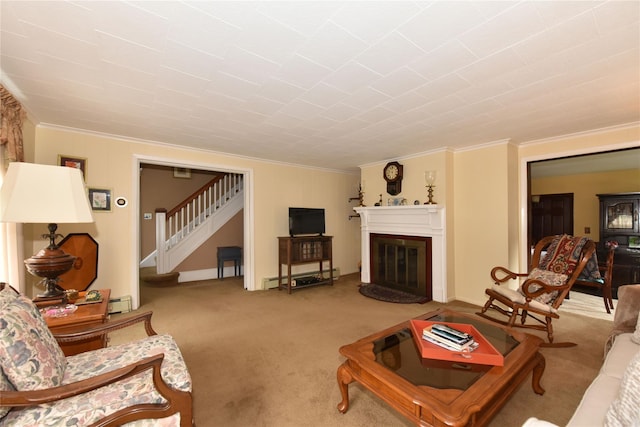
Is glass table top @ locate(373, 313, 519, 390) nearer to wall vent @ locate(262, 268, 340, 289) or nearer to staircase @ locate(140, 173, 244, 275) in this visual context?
wall vent @ locate(262, 268, 340, 289)

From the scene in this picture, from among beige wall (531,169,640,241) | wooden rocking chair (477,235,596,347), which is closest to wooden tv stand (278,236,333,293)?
wooden rocking chair (477,235,596,347)

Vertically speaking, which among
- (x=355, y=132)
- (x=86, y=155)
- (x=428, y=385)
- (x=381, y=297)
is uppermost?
(x=355, y=132)

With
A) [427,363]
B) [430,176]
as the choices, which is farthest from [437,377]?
[430,176]

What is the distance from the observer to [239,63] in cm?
182

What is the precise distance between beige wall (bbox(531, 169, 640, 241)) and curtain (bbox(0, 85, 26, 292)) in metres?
8.58

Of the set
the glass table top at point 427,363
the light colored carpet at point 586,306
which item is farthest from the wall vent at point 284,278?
the light colored carpet at point 586,306

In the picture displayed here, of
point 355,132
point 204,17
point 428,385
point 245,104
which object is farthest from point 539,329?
point 204,17

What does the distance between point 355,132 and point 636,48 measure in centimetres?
Answer: 224

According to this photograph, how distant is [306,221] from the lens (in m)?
5.02

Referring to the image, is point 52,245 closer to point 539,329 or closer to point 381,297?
point 381,297

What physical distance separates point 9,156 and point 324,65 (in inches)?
103

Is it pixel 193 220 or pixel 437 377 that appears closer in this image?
pixel 437 377

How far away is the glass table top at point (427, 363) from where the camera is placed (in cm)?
145

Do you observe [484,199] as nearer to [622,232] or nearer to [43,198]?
[622,232]
